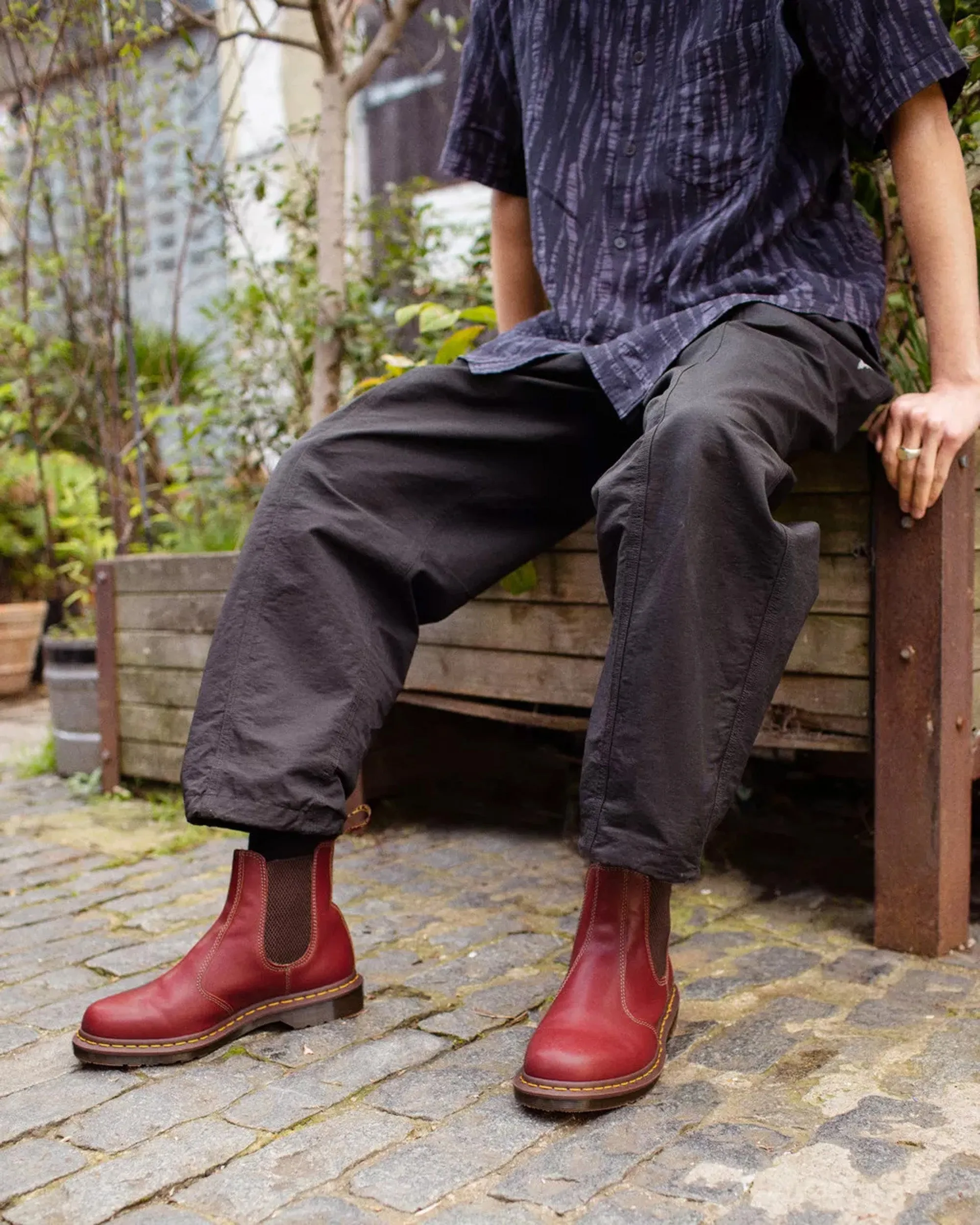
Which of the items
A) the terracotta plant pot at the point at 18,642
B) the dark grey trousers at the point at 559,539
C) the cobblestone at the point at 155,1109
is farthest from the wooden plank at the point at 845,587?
the terracotta plant pot at the point at 18,642

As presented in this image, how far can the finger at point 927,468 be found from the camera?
5.03 feet

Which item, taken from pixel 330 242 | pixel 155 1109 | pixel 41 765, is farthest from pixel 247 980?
pixel 330 242

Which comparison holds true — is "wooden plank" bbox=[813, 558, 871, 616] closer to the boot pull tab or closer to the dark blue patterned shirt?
the dark blue patterned shirt

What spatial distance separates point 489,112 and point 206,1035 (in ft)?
4.77

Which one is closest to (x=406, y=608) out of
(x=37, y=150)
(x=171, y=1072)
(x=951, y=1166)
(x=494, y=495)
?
(x=494, y=495)

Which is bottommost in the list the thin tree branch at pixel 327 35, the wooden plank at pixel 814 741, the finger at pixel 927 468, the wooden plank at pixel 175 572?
the wooden plank at pixel 814 741

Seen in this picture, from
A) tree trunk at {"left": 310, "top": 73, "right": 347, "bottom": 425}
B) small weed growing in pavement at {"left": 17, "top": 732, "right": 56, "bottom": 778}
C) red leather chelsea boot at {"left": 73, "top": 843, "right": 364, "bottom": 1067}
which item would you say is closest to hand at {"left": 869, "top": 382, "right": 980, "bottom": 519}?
red leather chelsea boot at {"left": 73, "top": 843, "right": 364, "bottom": 1067}

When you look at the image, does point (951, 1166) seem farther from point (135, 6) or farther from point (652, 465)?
point (135, 6)

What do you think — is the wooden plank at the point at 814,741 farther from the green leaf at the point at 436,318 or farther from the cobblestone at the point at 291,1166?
the green leaf at the point at 436,318

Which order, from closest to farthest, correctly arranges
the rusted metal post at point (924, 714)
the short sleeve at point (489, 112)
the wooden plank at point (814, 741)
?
1. the rusted metal post at point (924, 714)
2. the wooden plank at point (814, 741)
3. the short sleeve at point (489, 112)

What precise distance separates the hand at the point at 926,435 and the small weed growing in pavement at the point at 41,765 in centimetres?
→ 238

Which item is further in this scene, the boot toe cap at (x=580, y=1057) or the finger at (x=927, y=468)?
the finger at (x=927, y=468)

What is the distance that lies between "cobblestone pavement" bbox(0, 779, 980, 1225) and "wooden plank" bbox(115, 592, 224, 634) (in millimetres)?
837

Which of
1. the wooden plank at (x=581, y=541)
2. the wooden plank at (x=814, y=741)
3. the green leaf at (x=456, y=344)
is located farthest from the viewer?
the green leaf at (x=456, y=344)
